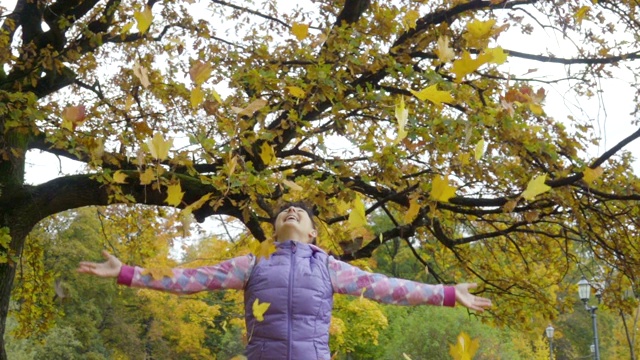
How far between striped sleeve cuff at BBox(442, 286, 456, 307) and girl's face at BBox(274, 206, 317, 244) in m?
0.66

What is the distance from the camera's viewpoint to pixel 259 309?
9.80ft

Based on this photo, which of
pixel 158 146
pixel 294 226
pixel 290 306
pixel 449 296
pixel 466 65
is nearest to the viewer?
pixel 466 65

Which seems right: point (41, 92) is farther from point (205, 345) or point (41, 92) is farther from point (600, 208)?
point (205, 345)

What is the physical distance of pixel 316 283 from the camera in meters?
3.14

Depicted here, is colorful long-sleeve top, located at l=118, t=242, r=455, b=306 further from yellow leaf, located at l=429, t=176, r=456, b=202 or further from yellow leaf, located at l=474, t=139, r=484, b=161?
yellow leaf, located at l=474, t=139, r=484, b=161

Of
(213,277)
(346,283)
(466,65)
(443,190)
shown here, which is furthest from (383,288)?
(466,65)

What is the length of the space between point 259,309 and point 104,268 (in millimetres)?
640

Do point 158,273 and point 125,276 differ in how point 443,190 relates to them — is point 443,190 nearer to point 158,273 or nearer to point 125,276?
point 158,273

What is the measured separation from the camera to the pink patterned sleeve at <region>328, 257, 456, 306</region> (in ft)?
10.6

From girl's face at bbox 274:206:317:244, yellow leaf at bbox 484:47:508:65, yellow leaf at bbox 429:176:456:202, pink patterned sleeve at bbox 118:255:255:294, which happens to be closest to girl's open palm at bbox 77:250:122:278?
pink patterned sleeve at bbox 118:255:255:294

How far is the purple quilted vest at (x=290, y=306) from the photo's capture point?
3033mm

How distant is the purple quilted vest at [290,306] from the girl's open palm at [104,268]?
1.81 ft

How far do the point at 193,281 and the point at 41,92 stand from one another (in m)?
5.14

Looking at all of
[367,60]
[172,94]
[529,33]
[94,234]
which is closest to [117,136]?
[172,94]
